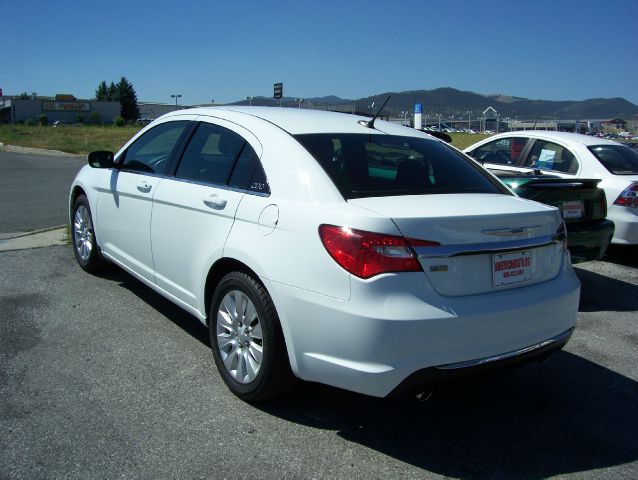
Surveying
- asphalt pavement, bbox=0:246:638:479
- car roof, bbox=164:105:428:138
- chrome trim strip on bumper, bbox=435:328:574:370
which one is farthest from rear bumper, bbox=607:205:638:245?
chrome trim strip on bumper, bbox=435:328:574:370

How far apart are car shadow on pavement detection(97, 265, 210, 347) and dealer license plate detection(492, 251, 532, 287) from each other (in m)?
2.19

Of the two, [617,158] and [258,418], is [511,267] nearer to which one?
[258,418]

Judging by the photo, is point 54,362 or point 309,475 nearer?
point 309,475

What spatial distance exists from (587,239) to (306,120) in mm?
3220

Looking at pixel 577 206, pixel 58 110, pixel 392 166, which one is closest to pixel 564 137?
pixel 577 206

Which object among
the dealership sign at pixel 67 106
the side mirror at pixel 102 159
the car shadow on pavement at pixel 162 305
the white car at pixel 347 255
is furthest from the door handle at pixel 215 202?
the dealership sign at pixel 67 106

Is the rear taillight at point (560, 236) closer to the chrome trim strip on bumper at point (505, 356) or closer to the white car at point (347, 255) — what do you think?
the white car at point (347, 255)

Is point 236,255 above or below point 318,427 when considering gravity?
above

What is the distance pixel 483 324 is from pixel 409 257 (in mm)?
495

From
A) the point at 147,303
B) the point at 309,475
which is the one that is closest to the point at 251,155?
the point at 309,475

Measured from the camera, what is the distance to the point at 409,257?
102 inches

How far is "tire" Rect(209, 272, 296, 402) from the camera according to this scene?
2957 mm

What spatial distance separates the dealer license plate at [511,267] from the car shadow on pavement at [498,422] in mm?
508

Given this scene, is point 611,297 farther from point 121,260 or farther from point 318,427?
point 121,260
